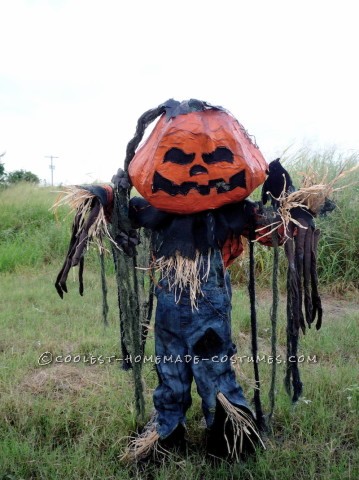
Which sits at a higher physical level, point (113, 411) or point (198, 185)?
point (198, 185)

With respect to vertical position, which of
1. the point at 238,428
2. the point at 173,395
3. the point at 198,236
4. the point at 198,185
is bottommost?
the point at 238,428

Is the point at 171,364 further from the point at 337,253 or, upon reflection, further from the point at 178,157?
the point at 337,253

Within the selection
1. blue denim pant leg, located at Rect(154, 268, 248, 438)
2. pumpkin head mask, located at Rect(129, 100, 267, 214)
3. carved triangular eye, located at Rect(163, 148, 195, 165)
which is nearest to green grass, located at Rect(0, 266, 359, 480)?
blue denim pant leg, located at Rect(154, 268, 248, 438)

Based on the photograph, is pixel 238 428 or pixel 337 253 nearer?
pixel 238 428

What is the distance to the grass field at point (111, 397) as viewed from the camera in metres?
2.16

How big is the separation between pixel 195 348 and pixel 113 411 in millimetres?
778

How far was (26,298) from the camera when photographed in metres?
4.54

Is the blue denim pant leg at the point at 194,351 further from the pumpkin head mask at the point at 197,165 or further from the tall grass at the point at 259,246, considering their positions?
the tall grass at the point at 259,246

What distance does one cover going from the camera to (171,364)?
2.02m

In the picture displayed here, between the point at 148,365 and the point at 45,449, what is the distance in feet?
3.19

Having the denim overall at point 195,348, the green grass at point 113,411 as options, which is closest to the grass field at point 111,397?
the green grass at point 113,411

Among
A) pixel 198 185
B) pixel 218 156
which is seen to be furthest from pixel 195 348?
pixel 218 156

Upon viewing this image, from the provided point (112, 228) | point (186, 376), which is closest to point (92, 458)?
point (186, 376)

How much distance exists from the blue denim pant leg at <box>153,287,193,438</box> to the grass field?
7.7 inches
